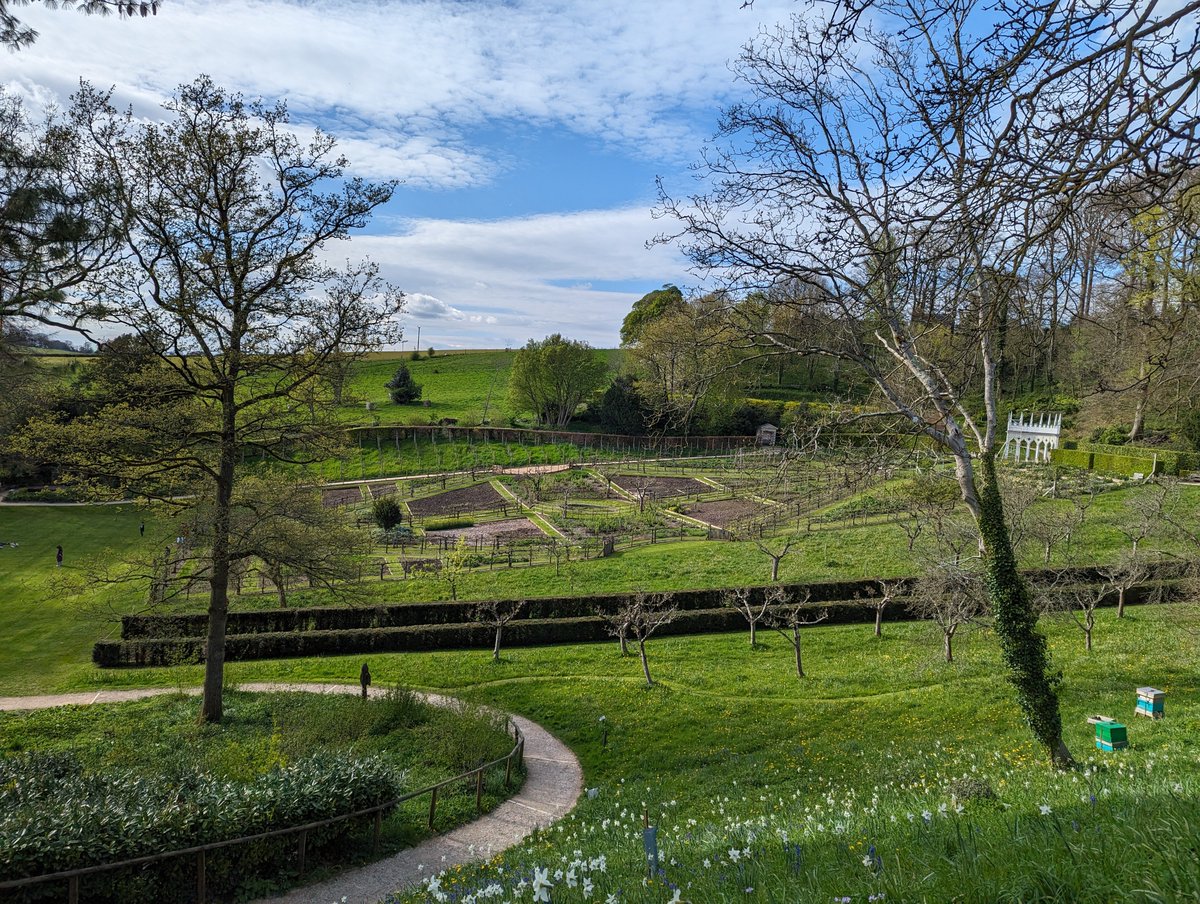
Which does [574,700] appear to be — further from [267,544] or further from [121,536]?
[121,536]

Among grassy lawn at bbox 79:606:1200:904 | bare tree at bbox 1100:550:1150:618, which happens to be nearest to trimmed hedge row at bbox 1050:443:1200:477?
bare tree at bbox 1100:550:1150:618

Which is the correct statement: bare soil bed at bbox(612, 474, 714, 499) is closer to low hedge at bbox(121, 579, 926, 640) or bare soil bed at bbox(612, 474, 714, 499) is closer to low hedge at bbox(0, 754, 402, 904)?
low hedge at bbox(121, 579, 926, 640)

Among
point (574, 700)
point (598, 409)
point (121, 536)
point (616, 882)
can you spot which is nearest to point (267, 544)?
point (574, 700)

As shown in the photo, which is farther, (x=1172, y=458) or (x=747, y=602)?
(x=1172, y=458)

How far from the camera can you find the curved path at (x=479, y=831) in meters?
8.97

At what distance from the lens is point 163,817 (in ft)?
27.4

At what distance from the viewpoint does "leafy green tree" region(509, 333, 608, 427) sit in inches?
2559

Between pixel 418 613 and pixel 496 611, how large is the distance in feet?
9.65

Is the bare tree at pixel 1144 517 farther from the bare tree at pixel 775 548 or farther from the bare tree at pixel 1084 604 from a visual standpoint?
the bare tree at pixel 775 548

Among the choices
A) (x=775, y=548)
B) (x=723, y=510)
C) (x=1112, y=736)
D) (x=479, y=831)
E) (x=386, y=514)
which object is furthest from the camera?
(x=723, y=510)

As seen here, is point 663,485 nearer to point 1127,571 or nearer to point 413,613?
point 413,613

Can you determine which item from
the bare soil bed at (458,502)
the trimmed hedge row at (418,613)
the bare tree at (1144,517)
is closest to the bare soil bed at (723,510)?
the bare soil bed at (458,502)

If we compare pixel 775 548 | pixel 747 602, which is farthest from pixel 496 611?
pixel 775 548

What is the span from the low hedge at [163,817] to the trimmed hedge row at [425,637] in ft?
33.2
